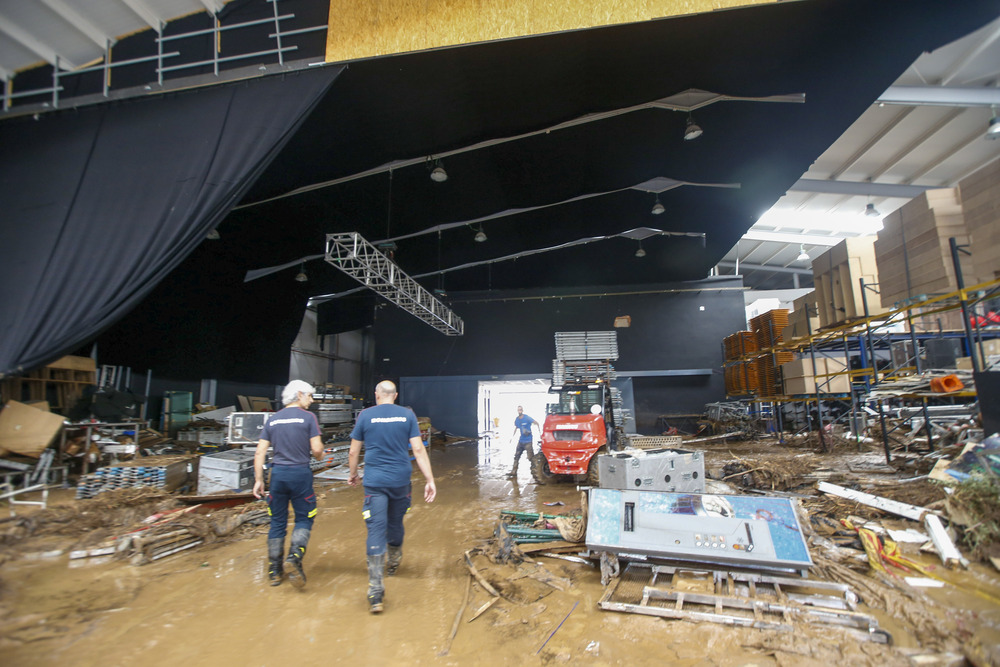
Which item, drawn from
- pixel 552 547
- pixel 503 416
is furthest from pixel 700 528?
pixel 503 416

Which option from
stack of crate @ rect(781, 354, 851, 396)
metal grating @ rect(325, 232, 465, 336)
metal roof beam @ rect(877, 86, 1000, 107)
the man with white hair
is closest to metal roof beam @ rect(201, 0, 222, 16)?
metal grating @ rect(325, 232, 465, 336)

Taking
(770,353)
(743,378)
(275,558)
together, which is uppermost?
(770,353)

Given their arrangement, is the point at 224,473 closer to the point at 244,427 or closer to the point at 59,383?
the point at 244,427

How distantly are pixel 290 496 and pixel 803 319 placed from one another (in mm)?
11918

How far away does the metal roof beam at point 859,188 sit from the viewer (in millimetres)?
14401

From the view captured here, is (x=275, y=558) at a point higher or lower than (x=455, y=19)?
lower

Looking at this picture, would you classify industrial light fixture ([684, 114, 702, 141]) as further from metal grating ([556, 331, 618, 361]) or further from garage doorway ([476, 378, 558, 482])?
metal grating ([556, 331, 618, 361])

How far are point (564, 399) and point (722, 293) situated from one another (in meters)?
12.6

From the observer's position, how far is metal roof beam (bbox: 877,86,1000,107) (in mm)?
10086

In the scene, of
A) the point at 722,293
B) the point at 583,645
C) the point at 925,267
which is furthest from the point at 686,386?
the point at 583,645

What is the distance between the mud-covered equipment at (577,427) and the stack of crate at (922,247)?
5209 millimetres

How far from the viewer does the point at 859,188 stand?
14.6 m

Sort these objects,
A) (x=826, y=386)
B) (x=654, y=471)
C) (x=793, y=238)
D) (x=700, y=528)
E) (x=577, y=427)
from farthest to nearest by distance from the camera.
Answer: (x=793, y=238)
(x=826, y=386)
(x=577, y=427)
(x=654, y=471)
(x=700, y=528)

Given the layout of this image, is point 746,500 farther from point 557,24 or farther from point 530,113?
point 530,113
